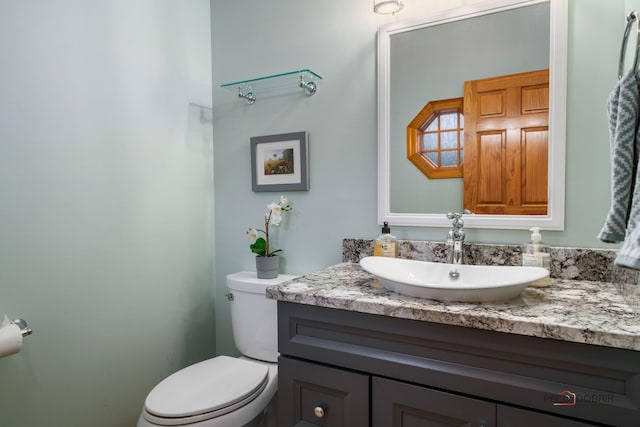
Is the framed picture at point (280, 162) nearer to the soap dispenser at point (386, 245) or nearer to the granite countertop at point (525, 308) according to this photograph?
the soap dispenser at point (386, 245)

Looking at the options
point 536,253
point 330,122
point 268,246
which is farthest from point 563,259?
point 268,246

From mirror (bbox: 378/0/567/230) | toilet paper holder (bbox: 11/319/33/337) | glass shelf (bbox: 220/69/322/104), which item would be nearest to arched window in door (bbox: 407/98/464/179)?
mirror (bbox: 378/0/567/230)

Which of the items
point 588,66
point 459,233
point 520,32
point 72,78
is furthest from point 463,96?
point 72,78

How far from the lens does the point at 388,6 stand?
55.8 inches

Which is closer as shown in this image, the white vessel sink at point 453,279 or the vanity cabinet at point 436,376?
the vanity cabinet at point 436,376

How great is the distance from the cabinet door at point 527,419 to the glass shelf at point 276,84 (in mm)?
1379

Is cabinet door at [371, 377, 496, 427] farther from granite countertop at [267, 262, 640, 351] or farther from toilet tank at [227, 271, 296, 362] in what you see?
toilet tank at [227, 271, 296, 362]

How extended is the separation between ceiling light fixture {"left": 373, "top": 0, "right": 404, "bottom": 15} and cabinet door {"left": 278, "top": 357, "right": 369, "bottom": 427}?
52.5 inches

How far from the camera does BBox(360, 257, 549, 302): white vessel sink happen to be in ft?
2.96

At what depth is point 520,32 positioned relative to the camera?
126 cm

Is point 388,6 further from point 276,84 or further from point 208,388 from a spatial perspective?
point 208,388

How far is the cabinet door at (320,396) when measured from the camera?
974 millimetres

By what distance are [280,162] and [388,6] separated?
0.80m

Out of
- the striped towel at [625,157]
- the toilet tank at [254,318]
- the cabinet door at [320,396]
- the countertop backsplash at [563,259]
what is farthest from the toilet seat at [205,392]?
the striped towel at [625,157]
